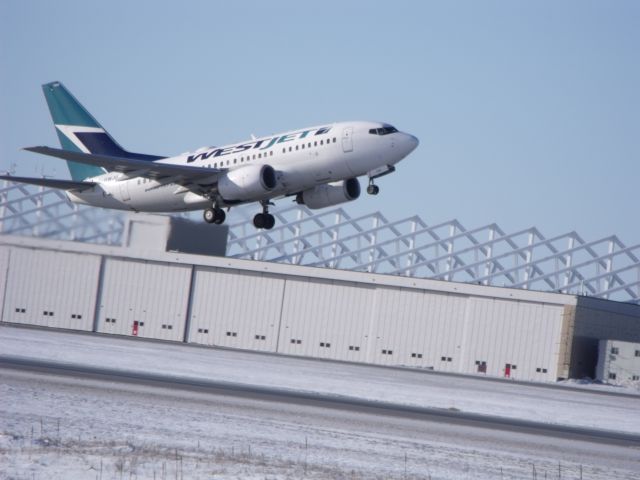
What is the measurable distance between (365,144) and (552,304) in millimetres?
23778

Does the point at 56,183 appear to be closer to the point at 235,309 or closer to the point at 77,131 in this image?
the point at 77,131

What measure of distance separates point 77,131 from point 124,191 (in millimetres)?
10842

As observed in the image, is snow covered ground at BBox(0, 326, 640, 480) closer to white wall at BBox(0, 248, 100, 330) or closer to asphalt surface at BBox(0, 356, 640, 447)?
asphalt surface at BBox(0, 356, 640, 447)

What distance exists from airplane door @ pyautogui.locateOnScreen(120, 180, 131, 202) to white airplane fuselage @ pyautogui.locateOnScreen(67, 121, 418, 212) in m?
1.44

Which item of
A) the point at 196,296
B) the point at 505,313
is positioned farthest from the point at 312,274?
the point at 505,313

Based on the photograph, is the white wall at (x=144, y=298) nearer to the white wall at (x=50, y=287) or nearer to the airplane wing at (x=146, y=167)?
the white wall at (x=50, y=287)

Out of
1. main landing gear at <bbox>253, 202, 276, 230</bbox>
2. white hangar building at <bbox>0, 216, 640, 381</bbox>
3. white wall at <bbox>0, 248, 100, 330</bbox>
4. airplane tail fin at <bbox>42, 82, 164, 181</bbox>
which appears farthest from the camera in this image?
white wall at <bbox>0, 248, 100, 330</bbox>

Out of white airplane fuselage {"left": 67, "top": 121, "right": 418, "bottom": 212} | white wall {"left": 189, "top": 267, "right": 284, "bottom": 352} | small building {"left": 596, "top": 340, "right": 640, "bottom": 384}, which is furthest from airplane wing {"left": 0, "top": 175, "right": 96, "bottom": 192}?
small building {"left": 596, "top": 340, "right": 640, "bottom": 384}

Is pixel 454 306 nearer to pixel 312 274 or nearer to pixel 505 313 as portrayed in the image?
pixel 505 313

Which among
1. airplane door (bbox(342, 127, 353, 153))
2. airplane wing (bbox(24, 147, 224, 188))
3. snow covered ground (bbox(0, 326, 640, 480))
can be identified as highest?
airplane door (bbox(342, 127, 353, 153))

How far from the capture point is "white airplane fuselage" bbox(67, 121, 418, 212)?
163 feet

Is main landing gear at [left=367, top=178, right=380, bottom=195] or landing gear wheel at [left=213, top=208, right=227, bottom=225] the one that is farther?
landing gear wheel at [left=213, top=208, right=227, bottom=225]

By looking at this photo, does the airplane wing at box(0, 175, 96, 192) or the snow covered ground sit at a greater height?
the airplane wing at box(0, 175, 96, 192)

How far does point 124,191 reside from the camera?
58.8 m
